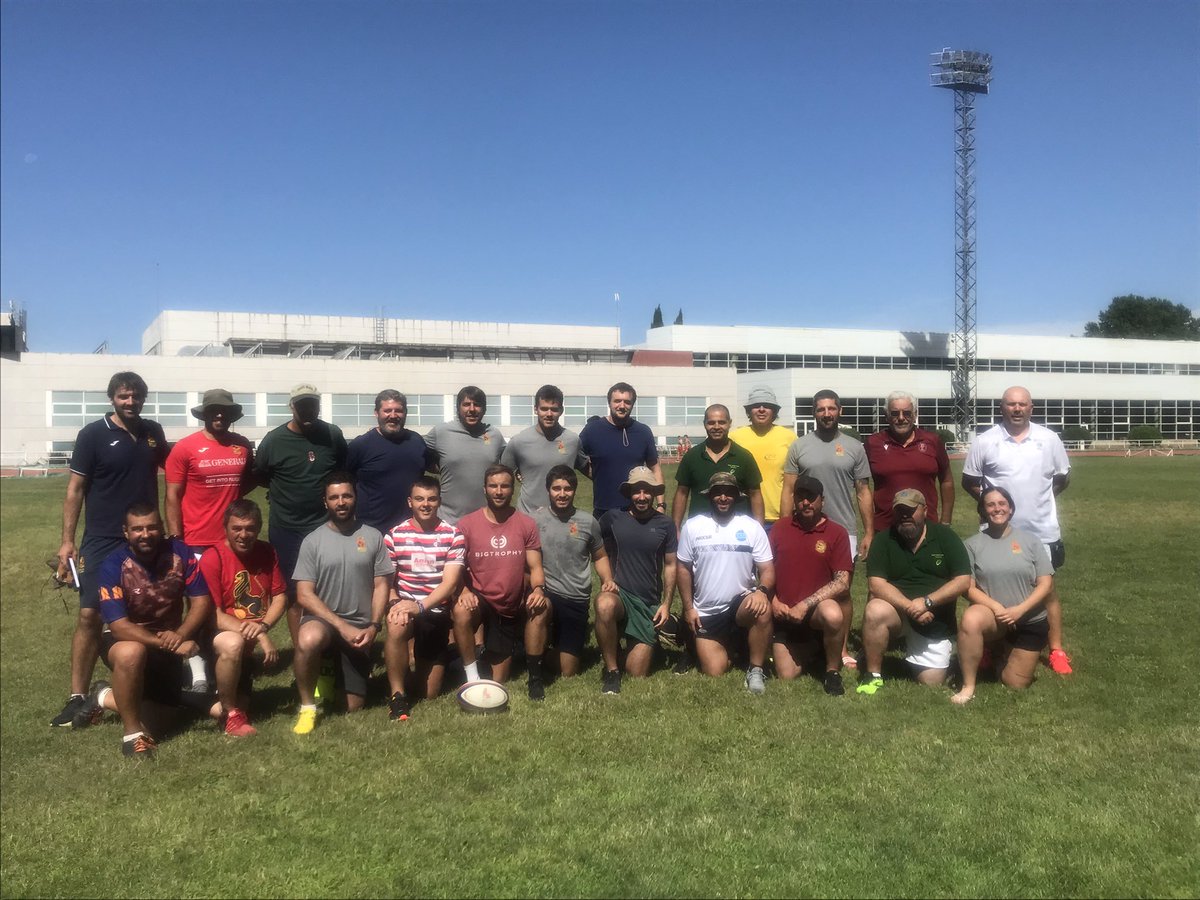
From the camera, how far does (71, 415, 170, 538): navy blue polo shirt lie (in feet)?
21.7

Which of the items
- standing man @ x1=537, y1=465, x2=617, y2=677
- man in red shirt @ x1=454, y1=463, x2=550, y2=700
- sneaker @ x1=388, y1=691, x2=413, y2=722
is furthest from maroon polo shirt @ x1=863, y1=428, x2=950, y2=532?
sneaker @ x1=388, y1=691, x2=413, y2=722

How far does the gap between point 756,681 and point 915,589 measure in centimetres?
127

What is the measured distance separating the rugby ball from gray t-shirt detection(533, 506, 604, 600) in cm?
89

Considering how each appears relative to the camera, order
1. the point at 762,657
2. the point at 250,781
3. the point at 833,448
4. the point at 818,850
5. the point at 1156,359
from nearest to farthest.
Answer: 1. the point at 818,850
2. the point at 250,781
3. the point at 762,657
4. the point at 833,448
5. the point at 1156,359

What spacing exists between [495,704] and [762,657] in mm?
1900

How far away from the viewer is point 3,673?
8.86 m

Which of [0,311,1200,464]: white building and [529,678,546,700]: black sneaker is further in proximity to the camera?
A: [0,311,1200,464]: white building

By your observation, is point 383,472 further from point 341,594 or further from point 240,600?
point 240,600

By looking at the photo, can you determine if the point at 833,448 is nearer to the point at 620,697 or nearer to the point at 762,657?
the point at 762,657

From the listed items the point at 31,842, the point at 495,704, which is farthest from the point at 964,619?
the point at 31,842

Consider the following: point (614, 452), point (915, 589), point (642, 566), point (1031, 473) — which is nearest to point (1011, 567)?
point (915, 589)

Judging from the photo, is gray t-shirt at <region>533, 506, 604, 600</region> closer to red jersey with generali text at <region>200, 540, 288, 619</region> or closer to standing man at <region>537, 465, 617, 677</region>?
standing man at <region>537, 465, 617, 677</region>

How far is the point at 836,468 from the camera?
7316mm

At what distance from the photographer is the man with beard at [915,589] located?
658 cm
